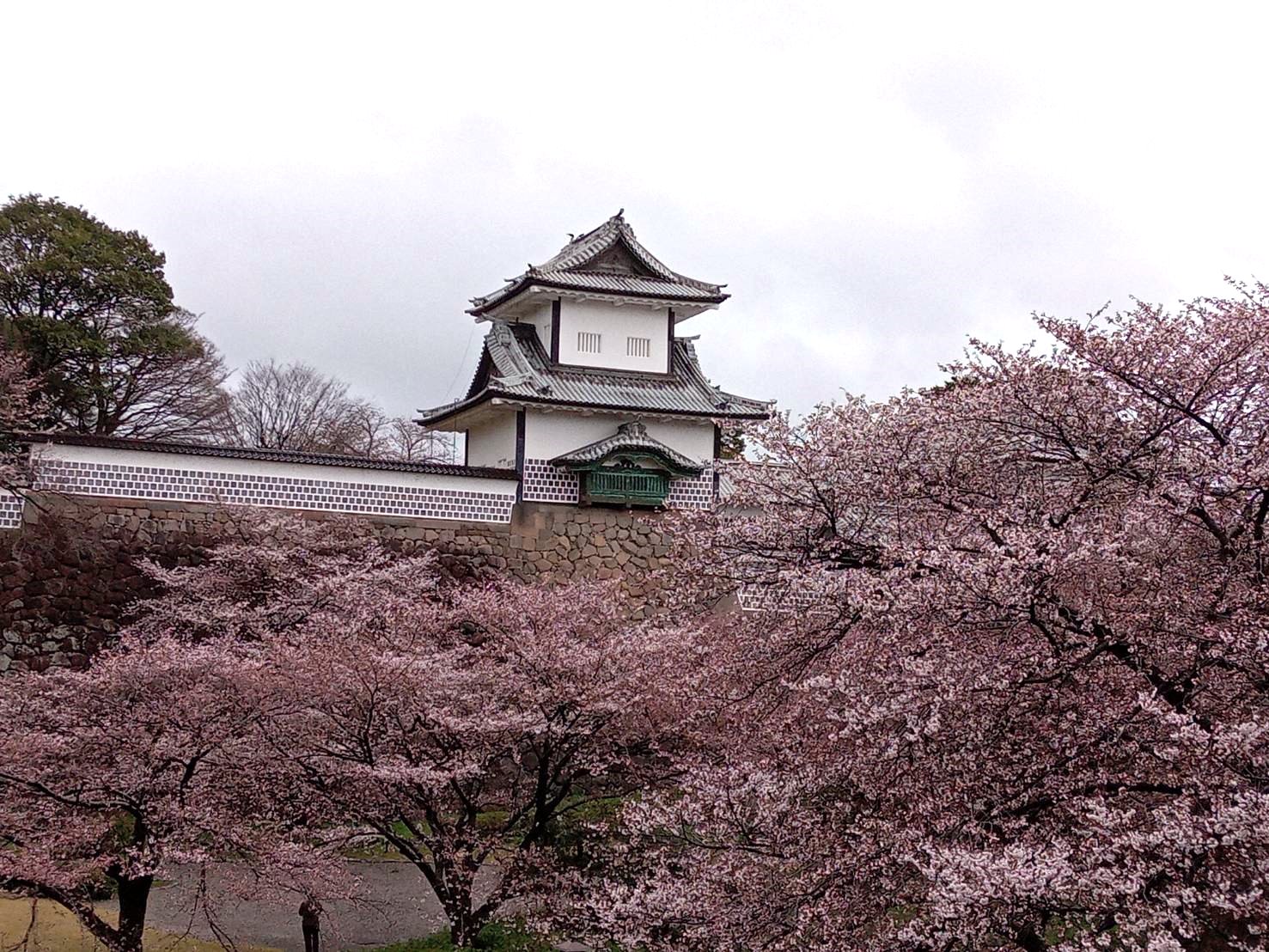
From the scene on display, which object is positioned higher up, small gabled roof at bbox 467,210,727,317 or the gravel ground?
small gabled roof at bbox 467,210,727,317

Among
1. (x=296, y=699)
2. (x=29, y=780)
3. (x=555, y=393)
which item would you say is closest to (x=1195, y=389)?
(x=296, y=699)

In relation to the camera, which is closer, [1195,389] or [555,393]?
[1195,389]

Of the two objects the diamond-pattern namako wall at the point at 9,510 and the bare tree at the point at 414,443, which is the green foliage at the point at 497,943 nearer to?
the diamond-pattern namako wall at the point at 9,510

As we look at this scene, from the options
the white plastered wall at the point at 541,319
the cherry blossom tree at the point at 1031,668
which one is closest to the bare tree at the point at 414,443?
the white plastered wall at the point at 541,319

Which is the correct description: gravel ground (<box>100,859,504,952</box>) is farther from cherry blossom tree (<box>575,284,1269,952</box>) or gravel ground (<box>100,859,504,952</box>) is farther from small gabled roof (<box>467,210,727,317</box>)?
small gabled roof (<box>467,210,727,317</box>)

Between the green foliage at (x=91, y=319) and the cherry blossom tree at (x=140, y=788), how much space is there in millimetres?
12866

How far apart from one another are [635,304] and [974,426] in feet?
34.0

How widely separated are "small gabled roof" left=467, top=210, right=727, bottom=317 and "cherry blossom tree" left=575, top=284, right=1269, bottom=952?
371 inches

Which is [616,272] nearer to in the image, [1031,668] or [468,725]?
[468,725]

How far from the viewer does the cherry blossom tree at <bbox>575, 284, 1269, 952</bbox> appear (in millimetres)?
5547

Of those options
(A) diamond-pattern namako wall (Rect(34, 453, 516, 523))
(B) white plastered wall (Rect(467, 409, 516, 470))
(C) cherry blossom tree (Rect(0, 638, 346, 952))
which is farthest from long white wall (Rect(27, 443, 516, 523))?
(C) cherry blossom tree (Rect(0, 638, 346, 952))

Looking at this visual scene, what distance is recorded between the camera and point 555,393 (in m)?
16.0

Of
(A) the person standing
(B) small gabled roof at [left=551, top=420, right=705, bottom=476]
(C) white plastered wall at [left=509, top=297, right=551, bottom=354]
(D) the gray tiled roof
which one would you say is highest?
(C) white plastered wall at [left=509, top=297, right=551, bottom=354]

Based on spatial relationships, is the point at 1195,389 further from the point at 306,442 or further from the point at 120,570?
the point at 306,442
